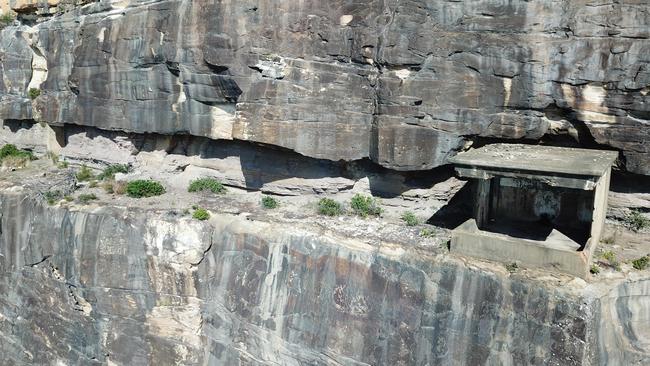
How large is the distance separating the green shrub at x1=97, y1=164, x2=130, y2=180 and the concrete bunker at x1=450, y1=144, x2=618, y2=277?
39.2 ft

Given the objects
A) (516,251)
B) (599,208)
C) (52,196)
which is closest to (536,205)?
(599,208)

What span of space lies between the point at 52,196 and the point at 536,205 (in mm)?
13651

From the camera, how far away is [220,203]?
16359 millimetres

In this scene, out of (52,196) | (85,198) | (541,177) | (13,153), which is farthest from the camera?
(13,153)

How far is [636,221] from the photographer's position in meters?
13.2

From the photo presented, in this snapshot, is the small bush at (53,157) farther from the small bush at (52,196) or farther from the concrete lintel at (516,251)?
the concrete lintel at (516,251)

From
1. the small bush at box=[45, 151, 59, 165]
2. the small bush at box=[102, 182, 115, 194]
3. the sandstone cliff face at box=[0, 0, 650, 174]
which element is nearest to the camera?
the sandstone cliff face at box=[0, 0, 650, 174]

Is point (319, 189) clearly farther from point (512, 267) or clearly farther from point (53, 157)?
point (53, 157)

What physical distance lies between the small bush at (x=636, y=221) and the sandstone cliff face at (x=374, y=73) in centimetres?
116

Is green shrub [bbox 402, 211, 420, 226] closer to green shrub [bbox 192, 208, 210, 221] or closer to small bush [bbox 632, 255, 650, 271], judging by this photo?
small bush [bbox 632, 255, 650, 271]

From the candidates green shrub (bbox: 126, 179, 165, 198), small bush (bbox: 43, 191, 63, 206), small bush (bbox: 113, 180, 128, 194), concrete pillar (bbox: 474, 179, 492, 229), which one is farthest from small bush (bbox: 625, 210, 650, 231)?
small bush (bbox: 43, 191, 63, 206)

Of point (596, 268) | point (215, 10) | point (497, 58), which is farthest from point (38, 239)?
point (596, 268)

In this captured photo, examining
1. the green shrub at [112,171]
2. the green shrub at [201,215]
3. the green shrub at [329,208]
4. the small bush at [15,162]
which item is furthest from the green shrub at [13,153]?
the green shrub at [329,208]

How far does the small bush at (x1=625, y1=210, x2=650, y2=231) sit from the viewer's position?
1315 centimetres
